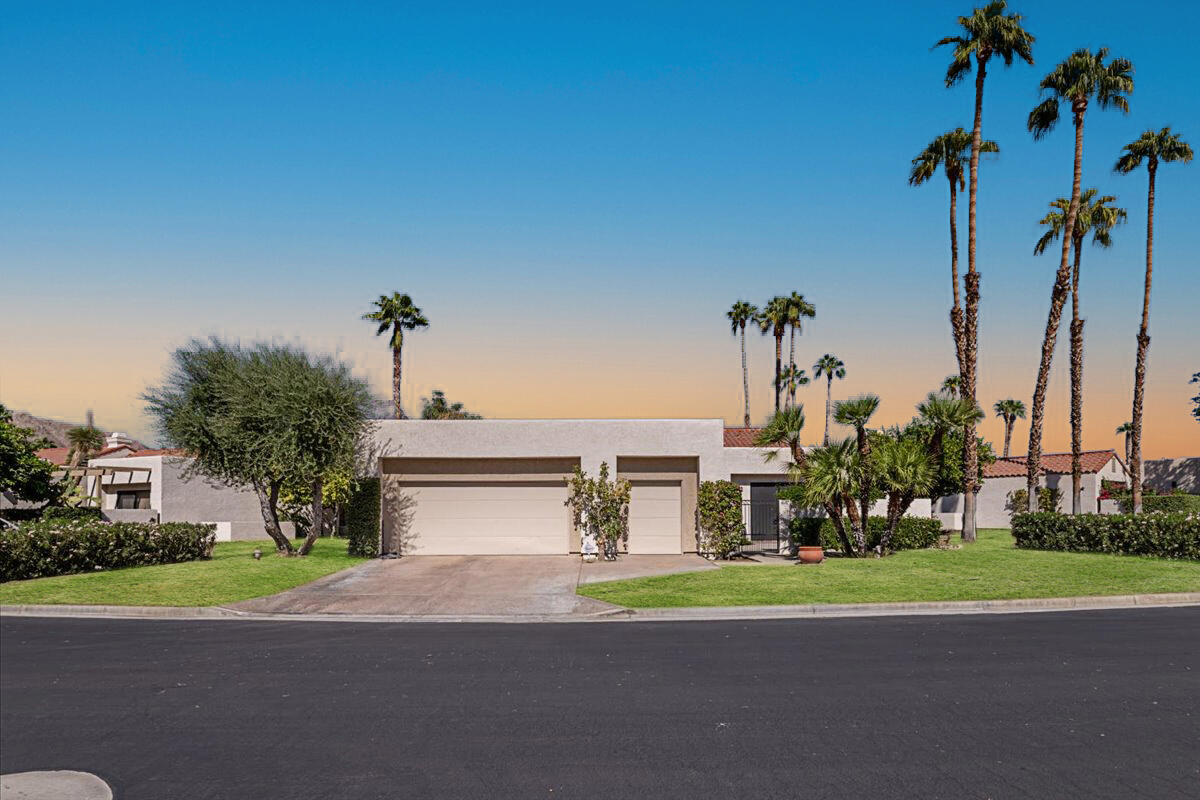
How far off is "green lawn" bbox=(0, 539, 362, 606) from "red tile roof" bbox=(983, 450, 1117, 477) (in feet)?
127

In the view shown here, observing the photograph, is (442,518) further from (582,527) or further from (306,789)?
(306,789)

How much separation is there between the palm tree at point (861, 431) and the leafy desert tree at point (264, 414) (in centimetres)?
1344

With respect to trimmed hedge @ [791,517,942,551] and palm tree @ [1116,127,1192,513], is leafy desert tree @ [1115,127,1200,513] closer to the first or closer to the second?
palm tree @ [1116,127,1192,513]

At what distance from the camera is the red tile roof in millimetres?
49688

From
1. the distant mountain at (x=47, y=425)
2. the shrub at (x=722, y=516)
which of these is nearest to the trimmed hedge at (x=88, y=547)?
the shrub at (x=722, y=516)

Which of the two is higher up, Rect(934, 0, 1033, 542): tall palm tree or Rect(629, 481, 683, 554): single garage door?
Rect(934, 0, 1033, 542): tall palm tree

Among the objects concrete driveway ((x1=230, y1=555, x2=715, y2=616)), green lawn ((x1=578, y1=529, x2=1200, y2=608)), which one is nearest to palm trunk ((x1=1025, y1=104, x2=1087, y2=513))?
green lawn ((x1=578, y1=529, x2=1200, y2=608))

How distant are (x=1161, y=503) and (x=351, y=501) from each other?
45566 millimetres

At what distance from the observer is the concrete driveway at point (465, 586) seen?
17000mm

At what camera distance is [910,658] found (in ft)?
38.4

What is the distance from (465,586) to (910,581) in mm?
9991

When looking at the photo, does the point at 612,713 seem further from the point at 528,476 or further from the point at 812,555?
the point at 528,476

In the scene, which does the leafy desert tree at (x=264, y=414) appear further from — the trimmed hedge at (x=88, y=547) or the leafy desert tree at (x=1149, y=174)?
the leafy desert tree at (x=1149, y=174)

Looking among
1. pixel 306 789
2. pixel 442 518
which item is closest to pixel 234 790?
pixel 306 789
